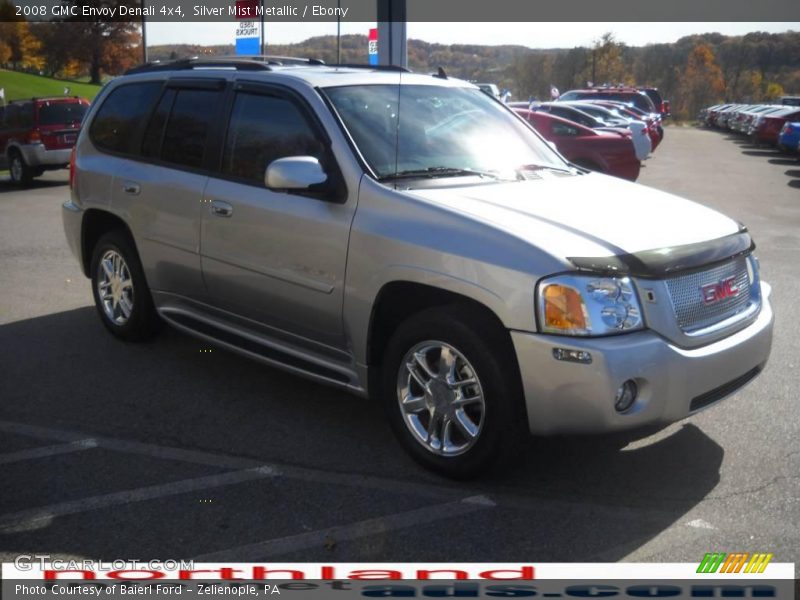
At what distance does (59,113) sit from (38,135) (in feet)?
3.37

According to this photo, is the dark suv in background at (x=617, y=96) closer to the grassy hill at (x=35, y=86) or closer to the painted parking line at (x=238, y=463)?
the grassy hill at (x=35, y=86)

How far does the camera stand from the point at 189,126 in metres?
6.01

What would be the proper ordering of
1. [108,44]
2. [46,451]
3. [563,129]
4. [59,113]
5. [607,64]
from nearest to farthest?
[46,451], [563,129], [59,113], [108,44], [607,64]

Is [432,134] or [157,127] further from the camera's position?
[157,127]

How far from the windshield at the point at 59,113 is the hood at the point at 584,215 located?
1603 centimetres

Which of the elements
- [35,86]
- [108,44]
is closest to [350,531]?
[108,44]

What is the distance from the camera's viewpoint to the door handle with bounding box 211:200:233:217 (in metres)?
5.45

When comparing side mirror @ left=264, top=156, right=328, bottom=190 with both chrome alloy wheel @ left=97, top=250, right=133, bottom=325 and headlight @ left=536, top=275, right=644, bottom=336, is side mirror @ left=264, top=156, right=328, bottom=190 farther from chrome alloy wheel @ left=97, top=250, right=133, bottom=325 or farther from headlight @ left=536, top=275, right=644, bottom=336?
chrome alloy wheel @ left=97, top=250, right=133, bottom=325

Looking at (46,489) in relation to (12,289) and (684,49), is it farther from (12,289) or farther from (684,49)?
(684,49)

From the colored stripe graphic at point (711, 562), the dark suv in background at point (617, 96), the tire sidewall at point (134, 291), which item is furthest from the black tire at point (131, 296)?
the dark suv in background at point (617, 96)

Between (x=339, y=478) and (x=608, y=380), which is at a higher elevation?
(x=608, y=380)

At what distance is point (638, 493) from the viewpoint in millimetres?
4328

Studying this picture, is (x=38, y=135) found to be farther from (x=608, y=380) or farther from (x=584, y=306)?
(x=608, y=380)

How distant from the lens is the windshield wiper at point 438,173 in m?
4.87
